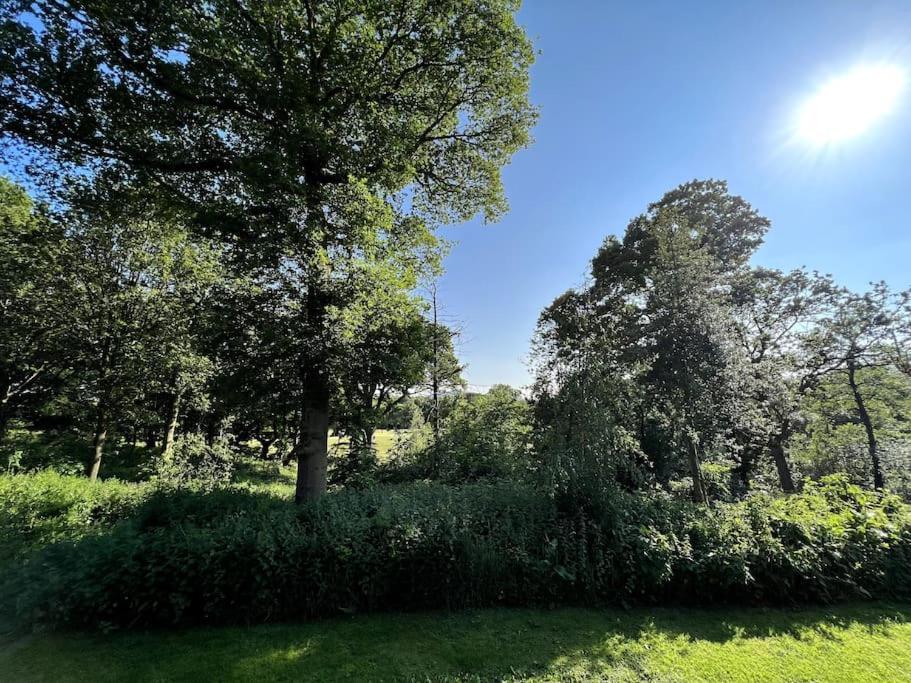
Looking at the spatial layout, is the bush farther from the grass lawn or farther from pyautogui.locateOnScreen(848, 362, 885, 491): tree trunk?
pyautogui.locateOnScreen(848, 362, 885, 491): tree trunk

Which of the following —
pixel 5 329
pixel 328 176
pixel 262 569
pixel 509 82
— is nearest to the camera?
pixel 262 569

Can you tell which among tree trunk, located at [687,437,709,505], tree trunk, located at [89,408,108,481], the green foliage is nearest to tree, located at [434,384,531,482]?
tree trunk, located at [687,437,709,505]

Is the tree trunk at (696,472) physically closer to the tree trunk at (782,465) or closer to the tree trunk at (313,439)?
the tree trunk at (313,439)

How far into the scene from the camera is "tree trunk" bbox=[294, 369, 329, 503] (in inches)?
273

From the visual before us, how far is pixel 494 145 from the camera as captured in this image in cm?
916

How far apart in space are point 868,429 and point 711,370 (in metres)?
13.8

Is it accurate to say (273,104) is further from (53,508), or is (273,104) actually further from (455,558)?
(53,508)

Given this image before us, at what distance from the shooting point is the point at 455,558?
14.4 ft

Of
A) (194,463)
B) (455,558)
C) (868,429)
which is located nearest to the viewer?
(455,558)

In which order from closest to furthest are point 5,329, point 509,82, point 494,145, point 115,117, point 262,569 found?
1. point 262,569
2. point 115,117
3. point 509,82
4. point 494,145
5. point 5,329

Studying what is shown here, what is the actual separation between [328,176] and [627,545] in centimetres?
831

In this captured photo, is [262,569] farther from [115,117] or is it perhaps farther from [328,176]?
[115,117]

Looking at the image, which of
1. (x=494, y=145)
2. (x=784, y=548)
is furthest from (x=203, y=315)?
(x=784, y=548)

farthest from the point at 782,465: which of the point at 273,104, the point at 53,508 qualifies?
the point at 53,508
